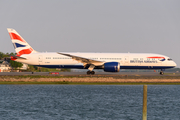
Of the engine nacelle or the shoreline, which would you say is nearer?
the shoreline

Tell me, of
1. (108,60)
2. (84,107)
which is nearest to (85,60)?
(108,60)

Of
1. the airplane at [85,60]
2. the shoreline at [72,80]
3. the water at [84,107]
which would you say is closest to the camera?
the water at [84,107]

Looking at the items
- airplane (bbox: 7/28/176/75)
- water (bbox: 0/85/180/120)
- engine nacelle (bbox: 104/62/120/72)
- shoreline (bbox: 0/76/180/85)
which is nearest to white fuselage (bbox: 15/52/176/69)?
airplane (bbox: 7/28/176/75)

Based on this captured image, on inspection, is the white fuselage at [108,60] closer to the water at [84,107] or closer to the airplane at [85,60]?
the airplane at [85,60]

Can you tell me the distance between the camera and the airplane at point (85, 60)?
51122 millimetres

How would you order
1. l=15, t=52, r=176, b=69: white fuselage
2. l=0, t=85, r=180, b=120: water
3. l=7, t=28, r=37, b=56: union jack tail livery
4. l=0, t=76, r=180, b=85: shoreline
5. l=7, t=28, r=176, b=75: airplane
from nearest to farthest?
l=0, t=85, r=180, b=120: water
l=0, t=76, r=180, b=85: shoreline
l=7, t=28, r=176, b=75: airplane
l=15, t=52, r=176, b=69: white fuselage
l=7, t=28, r=37, b=56: union jack tail livery

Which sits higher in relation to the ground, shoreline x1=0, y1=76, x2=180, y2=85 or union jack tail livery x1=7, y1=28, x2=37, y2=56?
union jack tail livery x1=7, y1=28, x2=37, y2=56

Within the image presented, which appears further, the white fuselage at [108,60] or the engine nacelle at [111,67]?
the white fuselage at [108,60]

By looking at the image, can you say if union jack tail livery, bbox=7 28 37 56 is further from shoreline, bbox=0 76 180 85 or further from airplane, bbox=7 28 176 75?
shoreline, bbox=0 76 180 85

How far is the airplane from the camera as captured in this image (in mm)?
51122

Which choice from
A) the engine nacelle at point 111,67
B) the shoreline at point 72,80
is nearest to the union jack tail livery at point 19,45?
the shoreline at point 72,80

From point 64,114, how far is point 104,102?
744 centimetres

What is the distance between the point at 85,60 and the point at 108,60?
5.32 meters

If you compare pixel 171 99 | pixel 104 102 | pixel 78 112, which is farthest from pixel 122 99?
pixel 78 112
